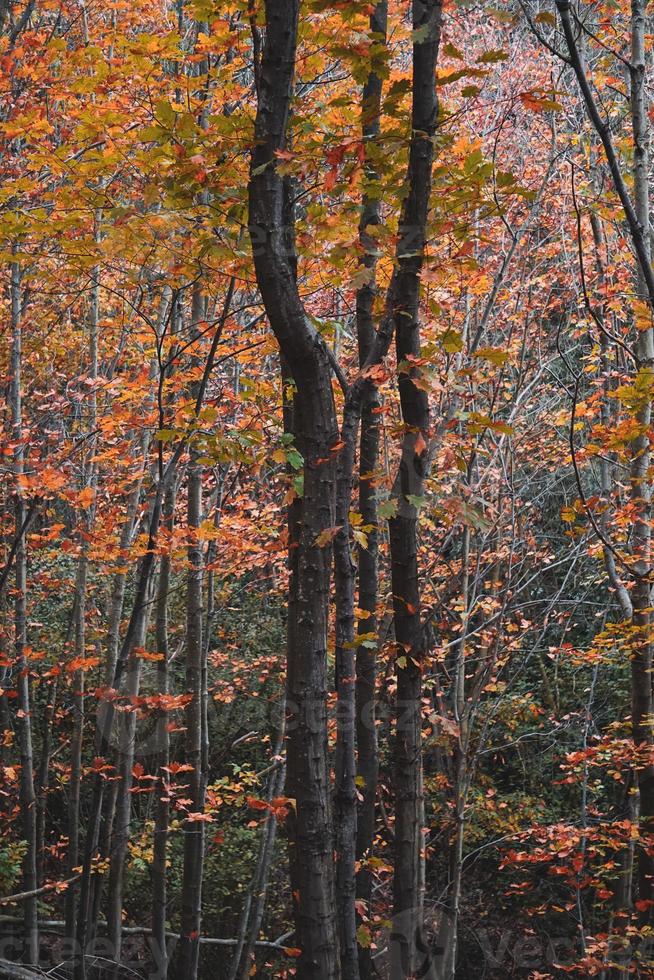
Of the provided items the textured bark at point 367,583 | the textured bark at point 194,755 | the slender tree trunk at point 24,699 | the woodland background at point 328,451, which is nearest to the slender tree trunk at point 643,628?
the woodland background at point 328,451

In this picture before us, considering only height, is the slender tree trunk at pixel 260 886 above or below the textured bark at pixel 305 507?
below

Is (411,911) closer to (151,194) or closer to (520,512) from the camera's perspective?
(151,194)

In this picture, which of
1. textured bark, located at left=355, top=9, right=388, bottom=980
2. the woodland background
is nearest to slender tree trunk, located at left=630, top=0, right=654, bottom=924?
the woodland background

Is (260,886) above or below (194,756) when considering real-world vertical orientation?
below

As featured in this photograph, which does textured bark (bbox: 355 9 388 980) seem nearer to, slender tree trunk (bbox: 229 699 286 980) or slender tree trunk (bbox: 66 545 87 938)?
slender tree trunk (bbox: 229 699 286 980)

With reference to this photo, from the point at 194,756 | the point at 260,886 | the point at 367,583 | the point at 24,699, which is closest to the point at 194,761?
the point at 194,756

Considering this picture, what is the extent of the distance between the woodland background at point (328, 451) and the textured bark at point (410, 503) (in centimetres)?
2

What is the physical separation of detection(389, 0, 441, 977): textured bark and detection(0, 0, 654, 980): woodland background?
15 mm

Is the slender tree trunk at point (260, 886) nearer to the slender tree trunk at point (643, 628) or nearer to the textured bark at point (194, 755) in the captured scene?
the textured bark at point (194, 755)

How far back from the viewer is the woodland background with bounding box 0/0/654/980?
10.2 feet

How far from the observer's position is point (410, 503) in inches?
133

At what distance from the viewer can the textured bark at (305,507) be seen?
8.49 feet

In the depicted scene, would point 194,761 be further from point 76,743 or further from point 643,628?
point 643,628

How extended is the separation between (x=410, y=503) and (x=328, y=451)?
0.67 metres
